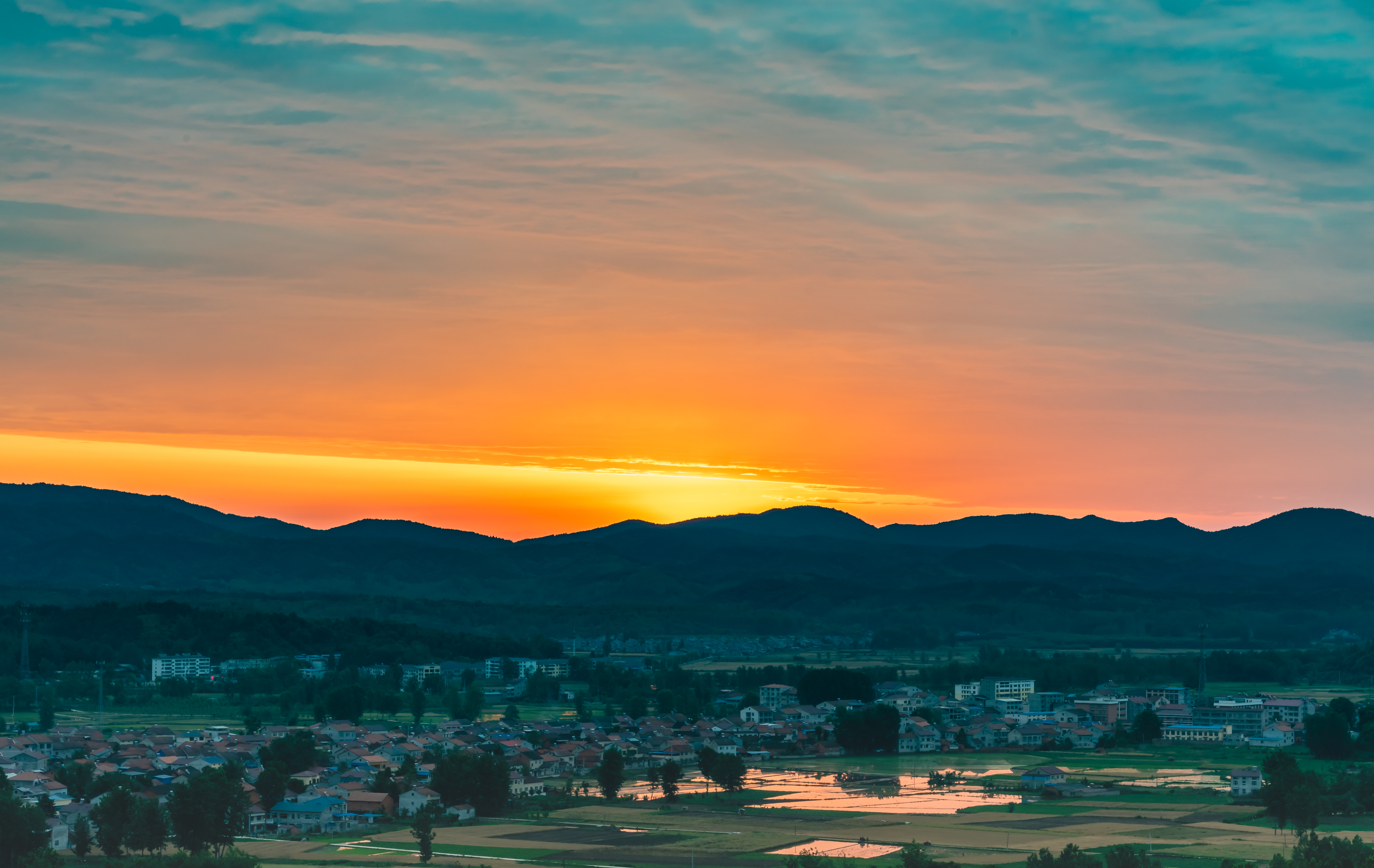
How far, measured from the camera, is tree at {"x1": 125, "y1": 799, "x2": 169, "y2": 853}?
104 feet

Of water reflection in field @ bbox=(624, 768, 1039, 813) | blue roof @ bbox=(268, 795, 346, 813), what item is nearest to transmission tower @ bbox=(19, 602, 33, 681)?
blue roof @ bbox=(268, 795, 346, 813)

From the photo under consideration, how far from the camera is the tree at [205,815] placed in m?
31.8

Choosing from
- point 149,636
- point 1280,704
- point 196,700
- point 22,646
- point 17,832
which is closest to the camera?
point 17,832

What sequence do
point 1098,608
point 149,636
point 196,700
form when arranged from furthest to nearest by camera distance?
point 1098,608, point 149,636, point 196,700

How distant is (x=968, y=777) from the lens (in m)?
46.5

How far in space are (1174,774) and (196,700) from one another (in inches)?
1671

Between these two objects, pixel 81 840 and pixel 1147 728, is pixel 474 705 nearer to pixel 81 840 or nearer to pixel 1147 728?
pixel 1147 728

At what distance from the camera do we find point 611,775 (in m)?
41.4

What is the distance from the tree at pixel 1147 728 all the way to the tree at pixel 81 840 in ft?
128

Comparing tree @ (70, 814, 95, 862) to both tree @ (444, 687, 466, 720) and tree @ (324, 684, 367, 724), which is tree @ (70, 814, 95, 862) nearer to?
tree @ (324, 684, 367, 724)

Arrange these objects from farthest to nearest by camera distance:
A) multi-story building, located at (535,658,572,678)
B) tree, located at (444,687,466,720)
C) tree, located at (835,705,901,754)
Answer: multi-story building, located at (535,658,572,678)
tree, located at (444,687,466,720)
tree, located at (835,705,901,754)

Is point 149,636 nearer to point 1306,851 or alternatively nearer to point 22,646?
point 22,646

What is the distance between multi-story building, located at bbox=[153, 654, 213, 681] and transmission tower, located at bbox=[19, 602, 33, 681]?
20.3 feet

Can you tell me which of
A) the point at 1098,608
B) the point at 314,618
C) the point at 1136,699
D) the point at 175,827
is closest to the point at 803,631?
the point at 1098,608
